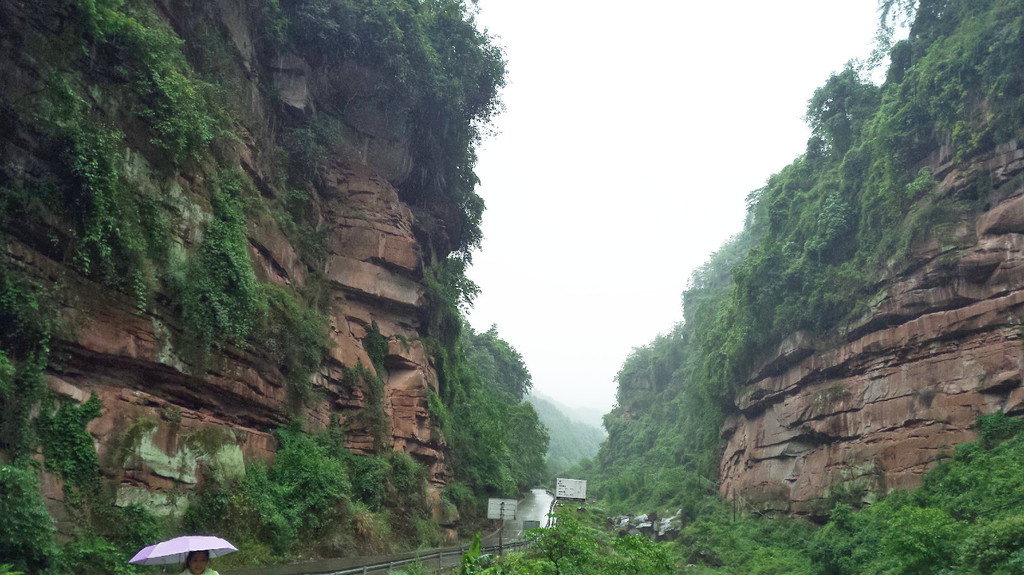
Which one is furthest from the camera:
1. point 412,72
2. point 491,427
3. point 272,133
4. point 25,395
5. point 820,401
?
point 491,427

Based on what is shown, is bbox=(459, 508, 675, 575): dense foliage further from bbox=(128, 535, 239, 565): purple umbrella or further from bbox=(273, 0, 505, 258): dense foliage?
bbox=(273, 0, 505, 258): dense foliage

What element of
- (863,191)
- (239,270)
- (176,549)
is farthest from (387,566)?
(863,191)

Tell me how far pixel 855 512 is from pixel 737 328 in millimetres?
13527

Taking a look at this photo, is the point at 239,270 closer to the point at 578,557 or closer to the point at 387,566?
the point at 387,566

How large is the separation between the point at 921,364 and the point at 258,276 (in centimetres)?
2377

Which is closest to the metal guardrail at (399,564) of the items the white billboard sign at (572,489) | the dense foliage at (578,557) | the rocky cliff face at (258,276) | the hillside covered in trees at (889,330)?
the dense foliage at (578,557)

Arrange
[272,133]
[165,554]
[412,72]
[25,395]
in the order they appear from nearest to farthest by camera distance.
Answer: [165,554], [25,395], [272,133], [412,72]

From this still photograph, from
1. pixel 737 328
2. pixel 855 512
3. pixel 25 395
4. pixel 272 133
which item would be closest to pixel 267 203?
pixel 272 133

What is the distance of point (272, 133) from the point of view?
22.0 meters

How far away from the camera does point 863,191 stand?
28.5 metres

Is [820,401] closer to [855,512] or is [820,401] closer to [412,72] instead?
[855,512]

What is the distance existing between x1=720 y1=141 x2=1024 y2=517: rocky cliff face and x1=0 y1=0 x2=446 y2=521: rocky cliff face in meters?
17.1

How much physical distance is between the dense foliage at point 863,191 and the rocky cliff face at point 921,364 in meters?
0.63

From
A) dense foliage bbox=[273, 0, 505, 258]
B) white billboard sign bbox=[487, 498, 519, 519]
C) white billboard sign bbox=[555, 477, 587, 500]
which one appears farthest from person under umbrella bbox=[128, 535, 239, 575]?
white billboard sign bbox=[555, 477, 587, 500]
